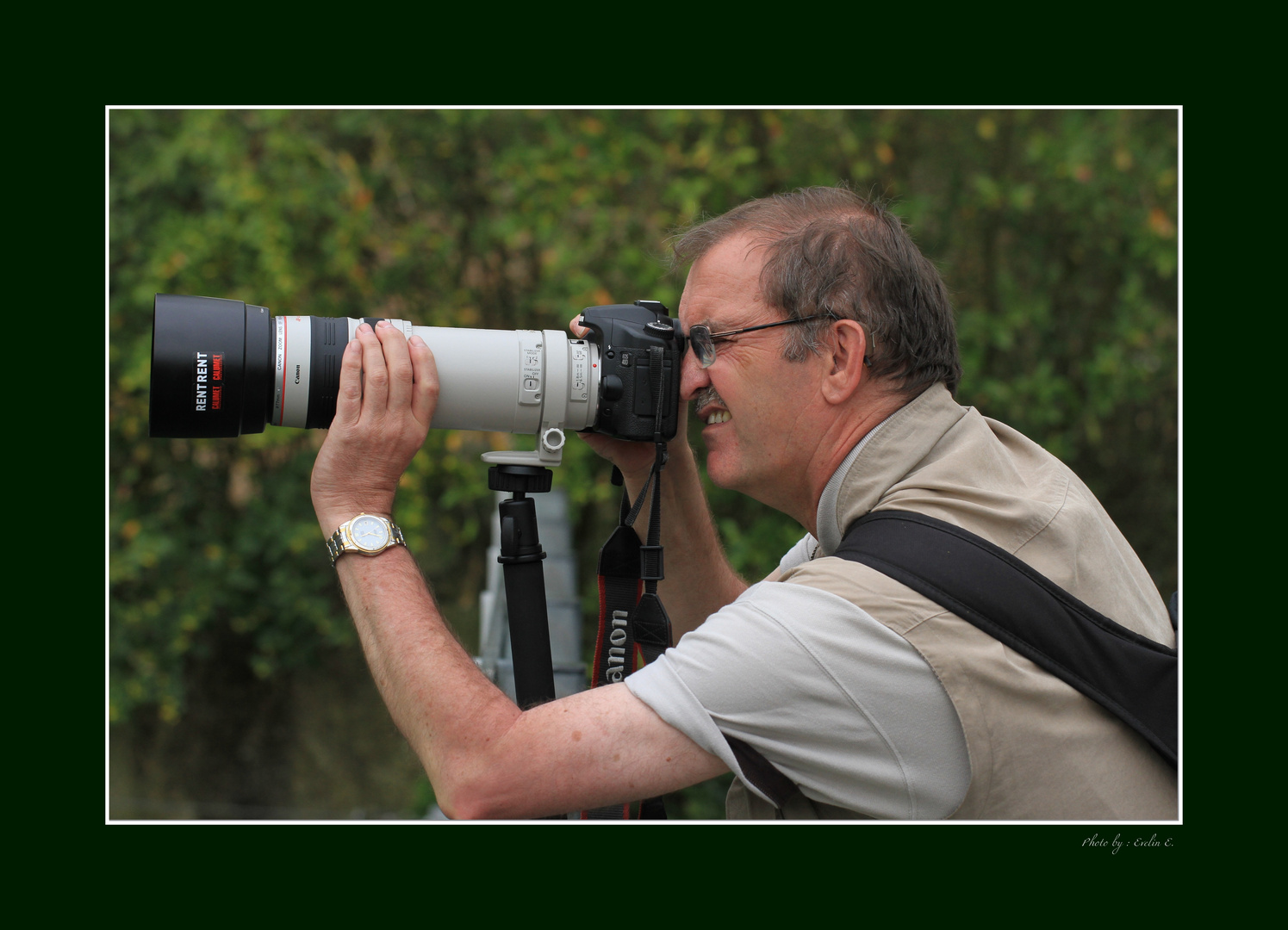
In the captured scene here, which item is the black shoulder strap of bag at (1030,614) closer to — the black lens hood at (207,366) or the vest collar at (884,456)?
the vest collar at (884,456)

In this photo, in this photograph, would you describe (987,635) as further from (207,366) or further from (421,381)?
(207,366)

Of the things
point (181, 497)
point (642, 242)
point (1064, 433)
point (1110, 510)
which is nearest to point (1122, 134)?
point (1064, 433)

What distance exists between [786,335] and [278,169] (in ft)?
8.10

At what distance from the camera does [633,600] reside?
2.01 metres

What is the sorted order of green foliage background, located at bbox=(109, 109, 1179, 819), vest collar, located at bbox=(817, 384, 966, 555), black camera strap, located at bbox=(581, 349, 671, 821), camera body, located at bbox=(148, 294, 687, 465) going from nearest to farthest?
1. vest collar, located at bbox=(817, 384, 966, 555)
2. camera body, located at bbox=(148, 294, 687, 465)
3. black camera strap, located at bbox=(581, 349, 671, 821)
4. green foliage background, located at bbox=(109, 109, 1179, 819)

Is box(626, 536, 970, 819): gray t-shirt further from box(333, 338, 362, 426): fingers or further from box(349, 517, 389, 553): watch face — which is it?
box(333, 338, 362, 426): fingers

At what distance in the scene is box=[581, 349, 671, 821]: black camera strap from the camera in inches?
72.5

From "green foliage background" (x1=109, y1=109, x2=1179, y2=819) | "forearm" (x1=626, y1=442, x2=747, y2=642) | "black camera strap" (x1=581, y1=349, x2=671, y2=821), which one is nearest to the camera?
"black camera strap" (x1=581, y1=349, x2=671, y2=821)

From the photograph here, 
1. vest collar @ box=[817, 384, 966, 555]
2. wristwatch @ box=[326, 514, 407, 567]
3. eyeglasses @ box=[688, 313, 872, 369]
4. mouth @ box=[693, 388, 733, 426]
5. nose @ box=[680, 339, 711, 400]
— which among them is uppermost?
eyeglasses @ box=[688, 313, 872, 369]

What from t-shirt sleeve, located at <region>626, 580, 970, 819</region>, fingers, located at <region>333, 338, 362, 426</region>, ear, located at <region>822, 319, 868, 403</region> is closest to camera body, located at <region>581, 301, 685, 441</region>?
ear, located at <region>822, 319, 868, 403</region>

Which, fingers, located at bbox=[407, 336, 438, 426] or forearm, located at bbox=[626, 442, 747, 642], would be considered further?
forearm, located at bbox=[626, 442, 747, 642]

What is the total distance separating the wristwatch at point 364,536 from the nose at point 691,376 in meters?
0.57

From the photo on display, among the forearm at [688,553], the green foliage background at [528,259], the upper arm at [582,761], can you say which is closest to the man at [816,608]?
the upper arm at [582,761]

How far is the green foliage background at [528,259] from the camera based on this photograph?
3480 millimetres
